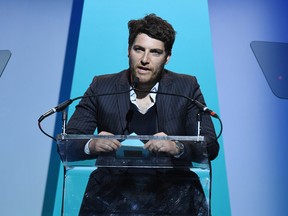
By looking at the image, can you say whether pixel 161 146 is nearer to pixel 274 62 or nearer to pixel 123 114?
pixel 123 114

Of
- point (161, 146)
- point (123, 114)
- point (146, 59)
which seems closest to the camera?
point (161, 146)

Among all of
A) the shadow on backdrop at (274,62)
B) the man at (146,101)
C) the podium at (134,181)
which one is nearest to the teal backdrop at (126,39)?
the shadow on backdrop at (274,62)

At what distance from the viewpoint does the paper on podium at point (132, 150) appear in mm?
1449

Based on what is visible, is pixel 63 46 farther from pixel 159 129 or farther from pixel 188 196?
pixel 188 196

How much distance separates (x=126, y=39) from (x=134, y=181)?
2172 millimetres

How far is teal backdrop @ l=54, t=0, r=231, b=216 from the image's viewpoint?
3.43 m

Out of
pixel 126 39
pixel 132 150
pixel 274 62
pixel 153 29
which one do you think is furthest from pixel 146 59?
pixel 274 62

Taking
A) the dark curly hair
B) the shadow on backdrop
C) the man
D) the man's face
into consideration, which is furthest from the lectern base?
the shadow on backdrop

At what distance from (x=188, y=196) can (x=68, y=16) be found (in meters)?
2.45

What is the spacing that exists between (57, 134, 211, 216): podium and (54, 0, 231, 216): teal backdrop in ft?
6.13

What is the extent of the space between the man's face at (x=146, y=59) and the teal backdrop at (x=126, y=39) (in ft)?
4.54

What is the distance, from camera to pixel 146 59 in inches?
77.7

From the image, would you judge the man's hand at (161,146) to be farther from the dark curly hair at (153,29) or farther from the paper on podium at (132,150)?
the dark curly hair at (153,29)

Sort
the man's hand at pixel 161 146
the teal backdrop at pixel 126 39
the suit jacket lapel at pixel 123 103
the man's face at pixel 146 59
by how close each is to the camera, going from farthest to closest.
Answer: the teal backdrop at pixel 126 39
the man's face at pixel 146 59
the suit jacket lapel at pixel 123 103
the man's hand at pixel 161 146
